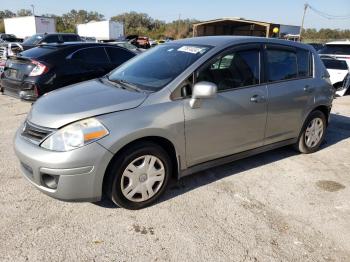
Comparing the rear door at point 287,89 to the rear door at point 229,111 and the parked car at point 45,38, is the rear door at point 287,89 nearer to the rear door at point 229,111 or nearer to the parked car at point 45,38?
the rear door at point 229,111

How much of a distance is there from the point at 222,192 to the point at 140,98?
4.75 feet

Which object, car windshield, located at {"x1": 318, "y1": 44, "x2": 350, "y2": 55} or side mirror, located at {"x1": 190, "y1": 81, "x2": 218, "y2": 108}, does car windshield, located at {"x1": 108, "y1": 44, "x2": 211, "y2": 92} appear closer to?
side mirror, located at {"x1": 190, "y1": 81, "x2": 218, "y2": 108}

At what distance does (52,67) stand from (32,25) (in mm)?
30828

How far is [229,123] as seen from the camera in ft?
12.9

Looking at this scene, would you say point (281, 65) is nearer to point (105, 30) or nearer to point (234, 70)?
point (234, 70)

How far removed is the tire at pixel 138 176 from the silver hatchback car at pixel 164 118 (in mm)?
10

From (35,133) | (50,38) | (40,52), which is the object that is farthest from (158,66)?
(50,38)

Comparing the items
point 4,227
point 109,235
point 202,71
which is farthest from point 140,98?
point 4,227

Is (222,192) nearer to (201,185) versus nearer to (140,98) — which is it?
(201,185)

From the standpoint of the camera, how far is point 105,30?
116 feet

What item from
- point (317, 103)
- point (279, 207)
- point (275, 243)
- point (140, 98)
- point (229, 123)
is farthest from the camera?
point (317, 103)

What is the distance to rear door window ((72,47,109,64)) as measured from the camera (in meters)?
7.21

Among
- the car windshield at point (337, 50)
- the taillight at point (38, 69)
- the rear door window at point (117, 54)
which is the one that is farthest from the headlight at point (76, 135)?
the car windshield at point (337, 50)

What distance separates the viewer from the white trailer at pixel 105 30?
115 ft
